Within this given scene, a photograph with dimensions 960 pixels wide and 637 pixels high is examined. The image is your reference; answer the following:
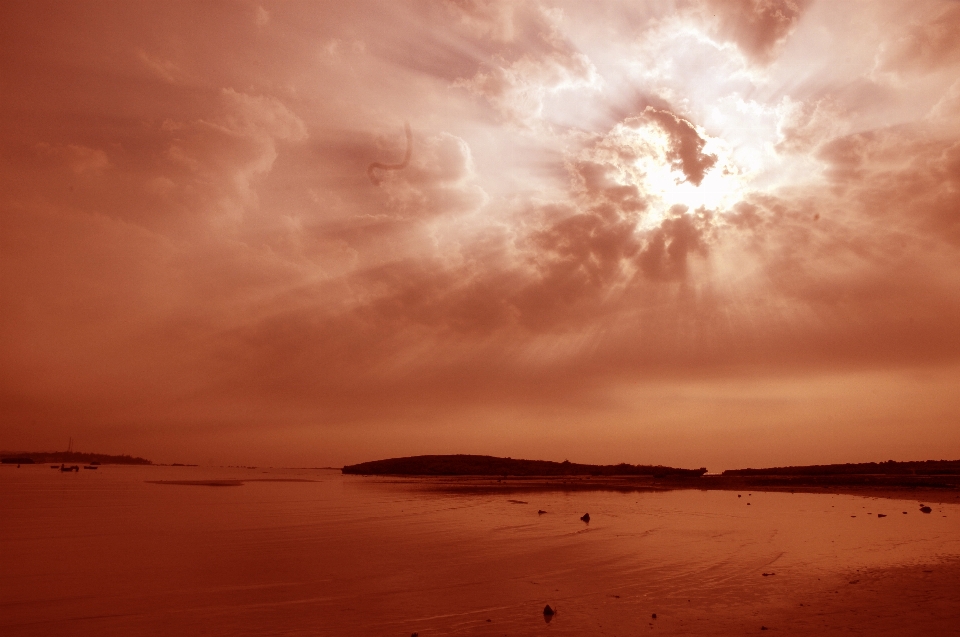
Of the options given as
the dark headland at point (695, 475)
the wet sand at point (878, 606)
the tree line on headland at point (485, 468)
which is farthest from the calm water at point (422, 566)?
the tree line on headland at point (485, 468)

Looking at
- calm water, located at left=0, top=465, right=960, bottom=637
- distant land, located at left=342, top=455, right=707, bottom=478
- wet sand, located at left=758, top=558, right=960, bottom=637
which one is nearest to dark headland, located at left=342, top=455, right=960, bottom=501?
distant land, located at left=342, top=455, right=707, bottom=478

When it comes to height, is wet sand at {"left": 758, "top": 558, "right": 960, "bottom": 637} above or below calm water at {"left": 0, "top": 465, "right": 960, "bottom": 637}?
above

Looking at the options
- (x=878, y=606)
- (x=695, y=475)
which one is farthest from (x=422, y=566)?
(x=695, y=475)

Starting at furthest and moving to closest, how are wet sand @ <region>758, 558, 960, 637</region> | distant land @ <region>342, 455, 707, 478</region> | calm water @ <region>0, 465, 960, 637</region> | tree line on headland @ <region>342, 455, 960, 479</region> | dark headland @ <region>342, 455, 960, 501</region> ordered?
distant land @ <region>342, 455, 707, 478</region>
tree line on headland @ <region>342, 455, 960, 479</region>
dark headland @ <region>342, 455, 960, 501</region>
calm water @ <region>0, 465, 960, 637</region>
wet sand @ <region>758, 558, 960, 637</region>

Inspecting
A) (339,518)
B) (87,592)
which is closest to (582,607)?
(87,592)

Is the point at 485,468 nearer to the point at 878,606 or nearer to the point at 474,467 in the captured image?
the point at 474,467

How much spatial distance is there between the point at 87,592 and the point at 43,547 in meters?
8.78

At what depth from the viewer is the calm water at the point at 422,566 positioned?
12578mm

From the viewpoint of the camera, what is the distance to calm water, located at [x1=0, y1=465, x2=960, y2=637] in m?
12.6

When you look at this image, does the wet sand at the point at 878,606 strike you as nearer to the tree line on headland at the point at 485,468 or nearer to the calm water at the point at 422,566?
the calm water at the point at 422,566

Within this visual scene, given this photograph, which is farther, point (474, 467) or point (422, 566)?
point (474, 467)

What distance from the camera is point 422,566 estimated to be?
1855 centimetres

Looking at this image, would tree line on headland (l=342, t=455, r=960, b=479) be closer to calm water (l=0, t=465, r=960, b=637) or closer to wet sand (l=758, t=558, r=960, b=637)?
calm water (l=0, t=465, r=960, b=637)

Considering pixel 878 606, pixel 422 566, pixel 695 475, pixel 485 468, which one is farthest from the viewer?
pixel 485 468
